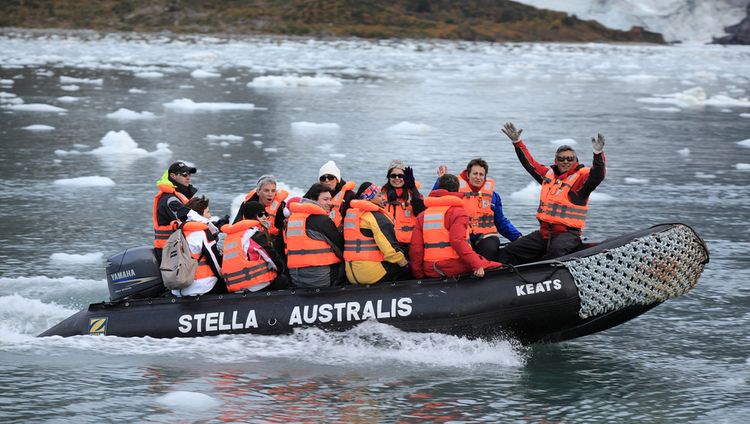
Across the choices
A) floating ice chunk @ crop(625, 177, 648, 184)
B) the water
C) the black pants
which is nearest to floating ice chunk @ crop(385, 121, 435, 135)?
the water

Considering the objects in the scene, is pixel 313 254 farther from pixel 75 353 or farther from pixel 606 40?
pixel 606 40

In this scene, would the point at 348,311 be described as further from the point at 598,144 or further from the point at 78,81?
the point at 78,81

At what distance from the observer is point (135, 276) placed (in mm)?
7406

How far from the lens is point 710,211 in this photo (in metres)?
12.0

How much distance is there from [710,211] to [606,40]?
46111 millimetres

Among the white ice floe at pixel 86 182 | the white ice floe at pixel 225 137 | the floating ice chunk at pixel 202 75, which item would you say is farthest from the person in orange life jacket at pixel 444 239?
the floating ice chunk at pixel 202 75

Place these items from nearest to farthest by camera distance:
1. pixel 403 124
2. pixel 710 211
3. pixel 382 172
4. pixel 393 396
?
pixel 393 396 < pixel 710 211 < pixel 382 172 < pixel 403 124

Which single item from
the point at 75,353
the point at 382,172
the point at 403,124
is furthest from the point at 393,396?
the point at 403,124

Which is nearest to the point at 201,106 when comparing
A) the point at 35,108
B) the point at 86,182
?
the point at 35,108

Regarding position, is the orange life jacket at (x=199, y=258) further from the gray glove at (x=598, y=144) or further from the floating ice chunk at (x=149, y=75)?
the floating ice chunk at (x=149, y=75)

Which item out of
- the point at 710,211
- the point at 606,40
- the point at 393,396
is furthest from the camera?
the point at 606,40

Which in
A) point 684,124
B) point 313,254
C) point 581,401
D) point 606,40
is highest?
point 606,40

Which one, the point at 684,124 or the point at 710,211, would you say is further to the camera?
the point at 684,124

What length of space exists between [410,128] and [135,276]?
37.8ft
